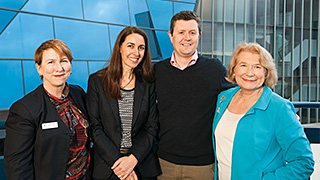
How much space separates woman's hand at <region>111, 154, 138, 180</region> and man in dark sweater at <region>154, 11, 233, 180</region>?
0.42m

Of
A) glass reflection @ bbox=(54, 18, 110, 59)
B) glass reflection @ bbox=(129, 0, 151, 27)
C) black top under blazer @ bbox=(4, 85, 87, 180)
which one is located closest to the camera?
black top under blazer @ bbox=(4, 85, 87, 180)

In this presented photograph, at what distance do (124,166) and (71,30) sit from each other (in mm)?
9243

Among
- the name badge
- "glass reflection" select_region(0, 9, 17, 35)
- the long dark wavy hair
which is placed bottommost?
the name badge

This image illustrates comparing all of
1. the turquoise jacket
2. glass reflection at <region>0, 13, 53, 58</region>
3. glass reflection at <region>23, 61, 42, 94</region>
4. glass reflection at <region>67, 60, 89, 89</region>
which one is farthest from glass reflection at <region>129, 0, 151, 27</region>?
the turquoise jacket

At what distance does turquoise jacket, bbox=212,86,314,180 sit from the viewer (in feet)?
6.34

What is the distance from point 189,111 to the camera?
266 centimetres

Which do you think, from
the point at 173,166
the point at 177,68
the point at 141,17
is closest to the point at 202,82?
the point at 177,68

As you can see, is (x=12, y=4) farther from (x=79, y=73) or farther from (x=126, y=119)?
(x=126, y=119)

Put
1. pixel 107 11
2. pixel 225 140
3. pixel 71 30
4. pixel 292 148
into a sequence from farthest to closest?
pixel 107 11, pixel 71 30, pixel 225 140, pixel 292 148

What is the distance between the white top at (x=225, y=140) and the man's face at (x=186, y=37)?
0.80 m

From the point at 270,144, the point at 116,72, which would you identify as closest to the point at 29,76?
the point at 116,72

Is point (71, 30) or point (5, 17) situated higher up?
point (5, 17)

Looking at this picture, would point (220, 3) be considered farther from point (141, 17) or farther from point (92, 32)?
point (92, 32)

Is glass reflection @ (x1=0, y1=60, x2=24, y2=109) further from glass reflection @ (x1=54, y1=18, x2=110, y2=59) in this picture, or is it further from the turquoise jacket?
the turquoise jacket
